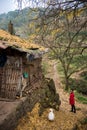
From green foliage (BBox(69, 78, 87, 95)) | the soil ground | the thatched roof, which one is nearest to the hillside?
the thatched roof

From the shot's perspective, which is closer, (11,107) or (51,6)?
(51,6)

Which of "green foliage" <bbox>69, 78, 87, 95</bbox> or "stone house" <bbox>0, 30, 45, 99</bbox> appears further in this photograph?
"green foliage" <bbox>69, 78, 87, 95</bbox>

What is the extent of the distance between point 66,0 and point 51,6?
1.51 feet

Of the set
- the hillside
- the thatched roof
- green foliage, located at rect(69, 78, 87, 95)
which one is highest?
the hillside

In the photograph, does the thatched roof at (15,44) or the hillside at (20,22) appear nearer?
the hillside at (20,22)

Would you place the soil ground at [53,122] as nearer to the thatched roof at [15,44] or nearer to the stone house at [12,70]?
the stone house at [12,70]

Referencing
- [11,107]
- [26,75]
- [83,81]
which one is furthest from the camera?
[83,81]

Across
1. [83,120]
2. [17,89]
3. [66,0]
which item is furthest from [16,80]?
[66,0]

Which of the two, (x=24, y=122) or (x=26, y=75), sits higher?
(x=26, y=75)

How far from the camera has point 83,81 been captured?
31.1 meters

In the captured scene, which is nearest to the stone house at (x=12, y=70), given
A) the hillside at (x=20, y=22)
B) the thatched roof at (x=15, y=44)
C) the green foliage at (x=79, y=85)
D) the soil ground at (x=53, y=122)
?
the thatched roof at (x=15, y=44)

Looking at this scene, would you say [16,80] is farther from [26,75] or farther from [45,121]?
[45,121]

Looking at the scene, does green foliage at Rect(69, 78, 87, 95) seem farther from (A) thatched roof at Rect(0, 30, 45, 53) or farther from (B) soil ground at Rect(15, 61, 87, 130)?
(A) thatched roof at Rect(0, 30, 45, 53)

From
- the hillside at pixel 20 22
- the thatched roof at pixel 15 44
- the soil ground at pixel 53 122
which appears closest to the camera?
the hillside at pixel 20 22
